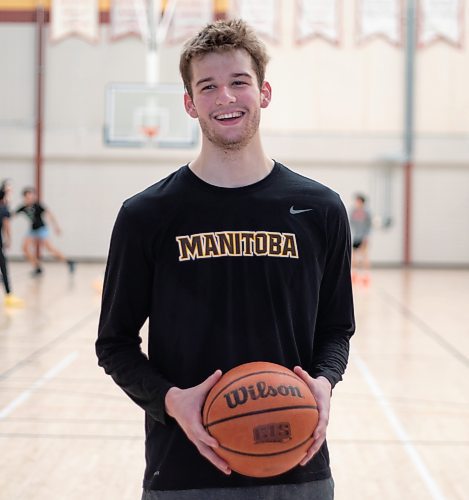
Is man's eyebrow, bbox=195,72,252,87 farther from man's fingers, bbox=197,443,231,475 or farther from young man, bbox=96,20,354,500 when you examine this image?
man's fingers, bbox=197,443,231,475

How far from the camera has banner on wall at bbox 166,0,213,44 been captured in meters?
19.7

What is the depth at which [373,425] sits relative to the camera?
5430 millimetres

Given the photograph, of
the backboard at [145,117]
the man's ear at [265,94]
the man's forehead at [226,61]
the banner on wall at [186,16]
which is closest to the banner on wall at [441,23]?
the banner on wall at [186,16]

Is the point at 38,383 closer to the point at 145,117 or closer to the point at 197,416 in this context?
the point at 197,416

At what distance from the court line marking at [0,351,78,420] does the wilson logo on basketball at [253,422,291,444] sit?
416cm

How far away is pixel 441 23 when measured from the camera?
65.2 feet

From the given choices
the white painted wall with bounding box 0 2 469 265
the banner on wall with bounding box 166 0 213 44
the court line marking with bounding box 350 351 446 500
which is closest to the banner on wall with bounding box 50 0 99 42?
the white painted wall with bounding box 0 2 469 265

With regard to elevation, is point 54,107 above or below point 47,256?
above

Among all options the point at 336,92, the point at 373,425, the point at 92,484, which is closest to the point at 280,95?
the point at 336,92

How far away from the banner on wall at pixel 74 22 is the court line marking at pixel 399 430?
14450 mm

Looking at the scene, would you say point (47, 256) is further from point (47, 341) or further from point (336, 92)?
point (47, 341)

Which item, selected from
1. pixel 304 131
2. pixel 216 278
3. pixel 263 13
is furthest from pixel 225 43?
pixel 263 13

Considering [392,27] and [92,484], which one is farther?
[392,27]

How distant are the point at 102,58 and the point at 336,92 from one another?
580 cm
